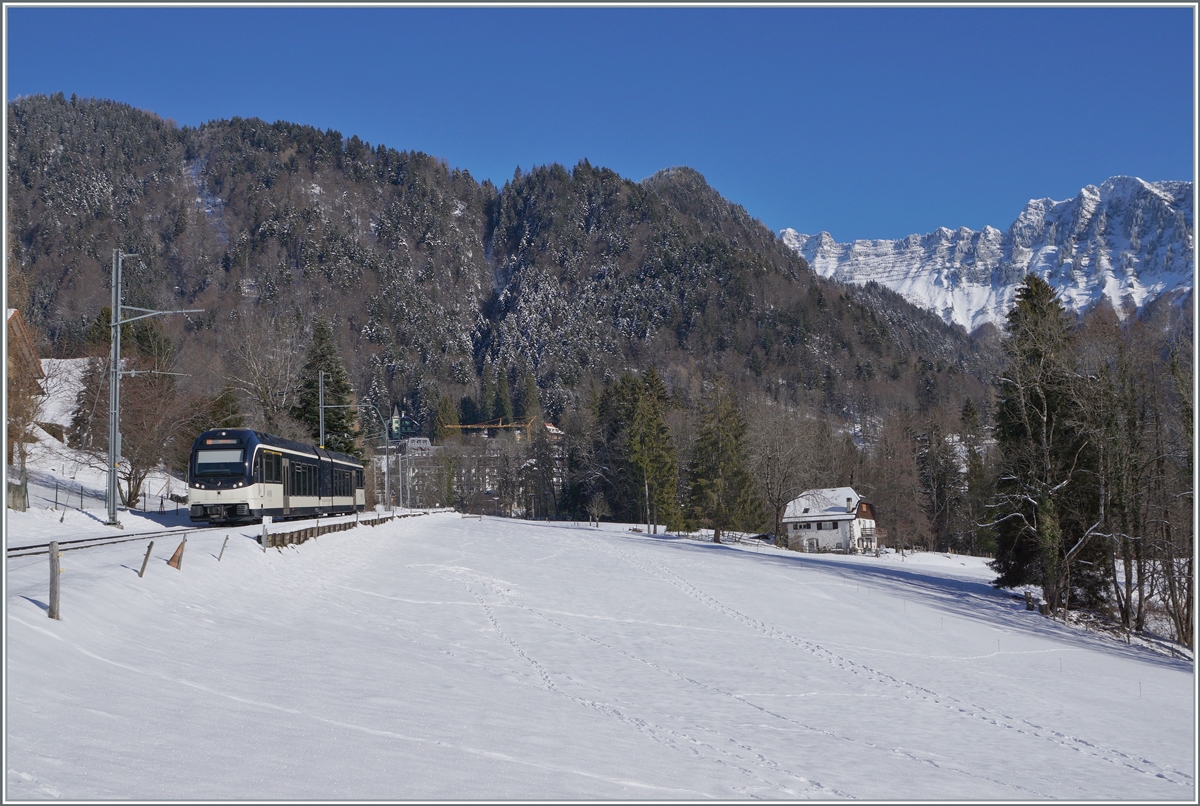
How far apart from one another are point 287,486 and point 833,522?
2189 inches

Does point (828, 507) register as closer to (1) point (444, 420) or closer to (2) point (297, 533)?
(2) point (297, 533)

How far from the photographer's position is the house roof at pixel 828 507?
80.7 m

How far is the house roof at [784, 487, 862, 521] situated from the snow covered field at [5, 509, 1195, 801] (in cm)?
5285

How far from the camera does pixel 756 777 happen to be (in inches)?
397

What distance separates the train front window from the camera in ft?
110

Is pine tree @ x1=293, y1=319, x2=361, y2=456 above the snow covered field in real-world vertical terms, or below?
above

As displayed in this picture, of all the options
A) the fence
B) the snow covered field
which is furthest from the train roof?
the snow covered field

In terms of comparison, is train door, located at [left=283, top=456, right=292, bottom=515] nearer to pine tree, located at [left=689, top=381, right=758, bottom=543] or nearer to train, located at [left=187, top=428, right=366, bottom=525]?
train, located at [left=187, top=428, right=366, bottom=525]

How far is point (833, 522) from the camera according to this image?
267 ft

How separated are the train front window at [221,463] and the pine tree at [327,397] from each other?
31.1m

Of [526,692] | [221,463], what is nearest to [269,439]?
[221,463]

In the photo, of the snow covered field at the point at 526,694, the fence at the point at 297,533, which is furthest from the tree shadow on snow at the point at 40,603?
the fence at the point at 297,533

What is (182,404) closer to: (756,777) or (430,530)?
(430,530)

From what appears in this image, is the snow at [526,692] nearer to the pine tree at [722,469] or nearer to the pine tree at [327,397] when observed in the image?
the pine tree at [722,469]
